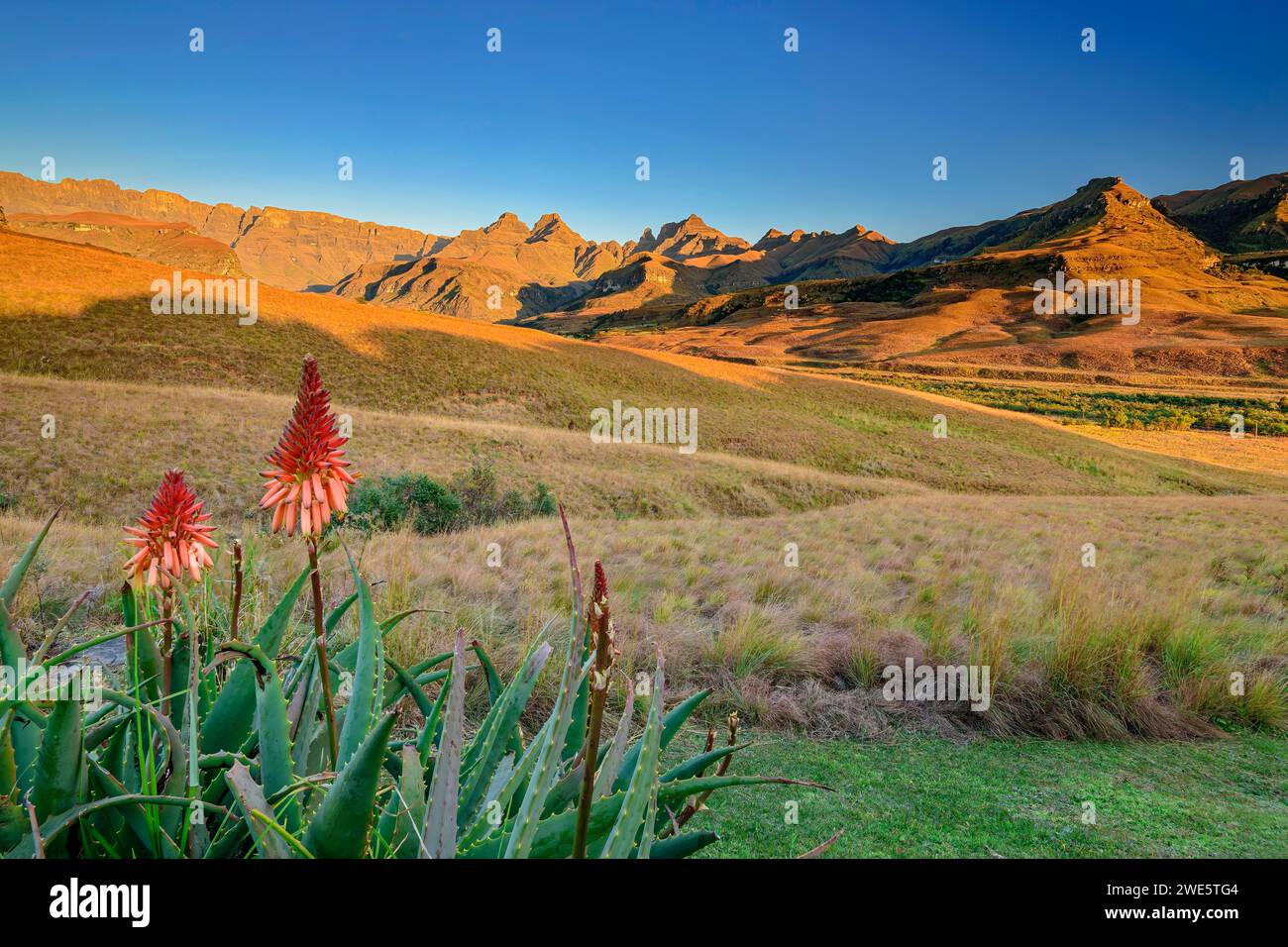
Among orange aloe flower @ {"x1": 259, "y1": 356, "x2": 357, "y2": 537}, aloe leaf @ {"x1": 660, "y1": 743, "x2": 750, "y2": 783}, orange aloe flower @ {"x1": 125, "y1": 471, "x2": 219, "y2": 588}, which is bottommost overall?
aloe leaf @ {"x1": 660, "y1": 743, "x2": 750, "y2": 783}

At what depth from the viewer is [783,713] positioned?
5.00 meters

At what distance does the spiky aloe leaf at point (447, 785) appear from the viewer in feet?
3.36

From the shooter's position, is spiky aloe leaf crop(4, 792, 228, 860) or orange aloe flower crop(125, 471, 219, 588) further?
orange aloe flower crop(125, 471, 219, 588)

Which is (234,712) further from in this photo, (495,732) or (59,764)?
(495,732)

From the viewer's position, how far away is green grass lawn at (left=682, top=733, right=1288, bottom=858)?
3203 millimetres

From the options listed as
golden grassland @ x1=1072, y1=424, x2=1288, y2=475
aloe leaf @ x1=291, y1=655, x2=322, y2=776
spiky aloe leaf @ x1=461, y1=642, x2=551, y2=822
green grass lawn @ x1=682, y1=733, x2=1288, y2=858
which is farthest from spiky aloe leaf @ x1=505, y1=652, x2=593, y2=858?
golden grassland @ x1=1072, y1=424, x2=1288, y2=475

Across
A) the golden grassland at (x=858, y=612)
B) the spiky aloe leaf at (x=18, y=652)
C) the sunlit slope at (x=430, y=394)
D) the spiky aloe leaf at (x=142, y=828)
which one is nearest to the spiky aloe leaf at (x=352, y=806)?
the spiky aloe leaf at (x=142, y=828)

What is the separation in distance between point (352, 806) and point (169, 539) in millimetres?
Result: 1051

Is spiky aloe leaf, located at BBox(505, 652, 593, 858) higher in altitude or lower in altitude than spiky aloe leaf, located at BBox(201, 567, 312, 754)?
higher

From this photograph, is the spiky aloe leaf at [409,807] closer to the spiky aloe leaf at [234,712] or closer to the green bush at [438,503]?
the spiky aloe leaf at [234,712]

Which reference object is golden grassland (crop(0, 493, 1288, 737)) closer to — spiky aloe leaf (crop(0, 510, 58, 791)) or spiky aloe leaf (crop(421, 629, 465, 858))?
spiky aloe leaf (crop(0, 510, 58, 791))

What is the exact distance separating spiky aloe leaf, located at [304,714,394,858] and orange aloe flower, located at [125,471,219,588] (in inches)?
33.2

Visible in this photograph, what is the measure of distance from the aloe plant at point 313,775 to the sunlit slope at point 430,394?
67.7ft
